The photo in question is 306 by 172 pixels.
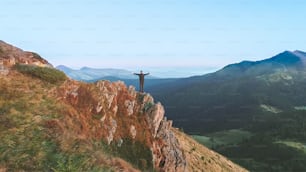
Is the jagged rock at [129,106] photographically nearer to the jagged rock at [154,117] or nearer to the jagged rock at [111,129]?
the jagged rock at [154,117]

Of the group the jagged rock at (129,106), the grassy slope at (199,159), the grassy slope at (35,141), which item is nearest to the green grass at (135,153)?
the grassy slope at (35,141)

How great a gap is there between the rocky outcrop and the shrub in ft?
7.87

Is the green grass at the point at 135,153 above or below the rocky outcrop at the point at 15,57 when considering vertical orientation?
below

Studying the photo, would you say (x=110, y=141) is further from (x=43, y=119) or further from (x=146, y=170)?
(x=43, y=119)

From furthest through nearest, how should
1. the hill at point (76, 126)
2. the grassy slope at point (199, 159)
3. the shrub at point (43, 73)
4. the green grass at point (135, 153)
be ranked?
the grassy slope at point (199, 159), the shrub at point (43, 73), the green grass at point (135, 153), the hill at point (76, 126)

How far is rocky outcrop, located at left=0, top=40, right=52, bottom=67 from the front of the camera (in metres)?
57.1

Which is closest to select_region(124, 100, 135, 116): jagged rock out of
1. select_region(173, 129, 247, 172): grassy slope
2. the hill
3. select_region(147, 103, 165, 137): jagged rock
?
the hill

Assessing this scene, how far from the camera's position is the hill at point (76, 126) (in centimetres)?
3347

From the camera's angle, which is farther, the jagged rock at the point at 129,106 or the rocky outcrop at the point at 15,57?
the jagged rock at the point at 129,106

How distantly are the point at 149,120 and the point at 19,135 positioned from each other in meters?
30.6

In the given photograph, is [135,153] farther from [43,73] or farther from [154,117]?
[43,73]

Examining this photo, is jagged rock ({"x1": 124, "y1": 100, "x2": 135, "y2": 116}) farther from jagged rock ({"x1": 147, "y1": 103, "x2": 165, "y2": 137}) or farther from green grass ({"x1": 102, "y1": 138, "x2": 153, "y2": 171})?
green grass ({"x1": 102, "y1": 138, "x2": 153, "y2": 171})

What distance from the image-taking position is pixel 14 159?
3247cm

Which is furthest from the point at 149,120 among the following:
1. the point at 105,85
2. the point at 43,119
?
the point at 43,119
